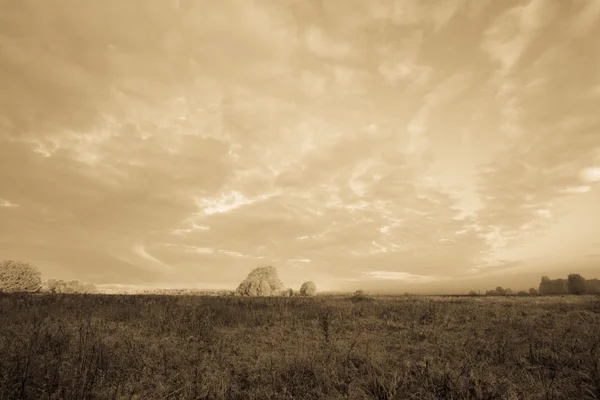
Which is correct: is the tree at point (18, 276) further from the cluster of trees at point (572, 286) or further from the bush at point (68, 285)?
the cluster of trees at point (572, 286)

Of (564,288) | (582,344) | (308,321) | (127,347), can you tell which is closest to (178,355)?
(127,347)

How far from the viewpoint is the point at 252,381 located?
5.20 metres

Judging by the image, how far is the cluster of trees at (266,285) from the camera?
38.1m

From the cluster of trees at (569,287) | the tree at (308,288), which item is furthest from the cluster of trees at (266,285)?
the cluster of trees at (569,287)

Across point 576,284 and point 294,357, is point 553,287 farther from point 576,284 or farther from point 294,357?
point 294,357

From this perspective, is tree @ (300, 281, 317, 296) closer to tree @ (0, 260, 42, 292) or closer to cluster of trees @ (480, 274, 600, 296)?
cluster of trees @ (480, 274, 600, 296)

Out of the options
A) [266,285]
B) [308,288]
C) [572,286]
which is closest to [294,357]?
[266,285]

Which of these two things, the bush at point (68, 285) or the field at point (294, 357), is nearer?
the field at point (294, 357)

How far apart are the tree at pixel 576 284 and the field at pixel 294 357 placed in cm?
3226

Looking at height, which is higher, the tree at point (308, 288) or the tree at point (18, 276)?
the tree at point (18, 276)

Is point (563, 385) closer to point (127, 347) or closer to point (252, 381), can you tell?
point (252, 381)

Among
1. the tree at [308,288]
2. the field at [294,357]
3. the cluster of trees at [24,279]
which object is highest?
the cluster of trees at [24,279]

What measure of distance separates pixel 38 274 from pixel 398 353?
5826cm

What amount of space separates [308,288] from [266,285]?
5.55 meters
